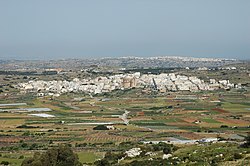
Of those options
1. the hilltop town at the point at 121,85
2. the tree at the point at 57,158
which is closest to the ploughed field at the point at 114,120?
the tree at the point at 57,158

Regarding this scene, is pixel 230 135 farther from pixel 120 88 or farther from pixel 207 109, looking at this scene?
pixel 120 88

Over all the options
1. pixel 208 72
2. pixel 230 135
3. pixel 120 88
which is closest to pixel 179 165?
pixel 230 135

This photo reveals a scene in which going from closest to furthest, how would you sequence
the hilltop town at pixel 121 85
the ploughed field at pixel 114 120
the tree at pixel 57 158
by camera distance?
the tree at pixel 57 158 → the ploughed field at pixel 114 120 → the hilltop town at pixel 121 85

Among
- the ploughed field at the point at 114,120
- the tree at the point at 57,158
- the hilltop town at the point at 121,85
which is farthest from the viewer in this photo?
the hilltop town at the point at 121,85

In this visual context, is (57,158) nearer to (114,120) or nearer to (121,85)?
(114,120)

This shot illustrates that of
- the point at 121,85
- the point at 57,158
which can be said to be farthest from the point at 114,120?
the point at 121,85

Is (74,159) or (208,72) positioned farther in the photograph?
(208,72)

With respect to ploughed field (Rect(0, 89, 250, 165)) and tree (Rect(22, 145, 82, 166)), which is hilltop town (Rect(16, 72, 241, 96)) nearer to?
ploughed field (Rect(0, 89, 250, 165))

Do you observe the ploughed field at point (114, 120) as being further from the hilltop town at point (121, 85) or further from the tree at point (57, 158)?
the hilltop town at point (121, 85)

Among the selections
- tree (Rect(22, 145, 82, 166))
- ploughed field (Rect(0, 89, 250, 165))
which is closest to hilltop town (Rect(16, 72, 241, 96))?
ploughed field (Rect(0, 89, 250, 165))
